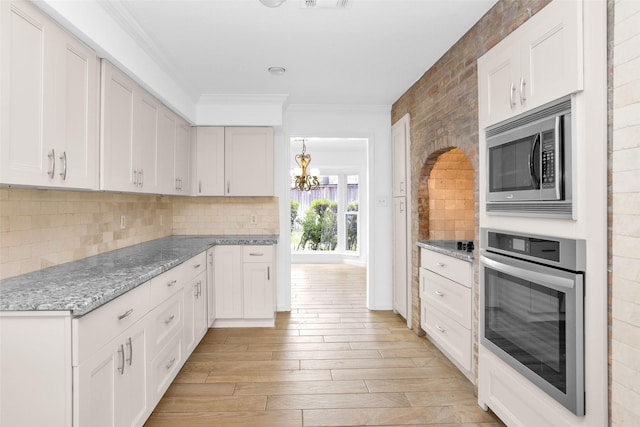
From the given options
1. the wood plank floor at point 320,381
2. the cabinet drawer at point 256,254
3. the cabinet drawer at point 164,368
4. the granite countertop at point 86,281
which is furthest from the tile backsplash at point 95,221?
the wood plank floor at point 320,381

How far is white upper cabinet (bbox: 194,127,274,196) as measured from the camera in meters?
4.30

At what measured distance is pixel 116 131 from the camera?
2.50 meters

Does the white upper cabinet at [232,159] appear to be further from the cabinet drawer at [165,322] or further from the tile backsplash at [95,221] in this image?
the cabinet drawer at [165,322]

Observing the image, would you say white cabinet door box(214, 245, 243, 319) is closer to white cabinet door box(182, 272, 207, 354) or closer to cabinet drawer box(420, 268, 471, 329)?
white cabinet door box(182, 272, 207, 354)

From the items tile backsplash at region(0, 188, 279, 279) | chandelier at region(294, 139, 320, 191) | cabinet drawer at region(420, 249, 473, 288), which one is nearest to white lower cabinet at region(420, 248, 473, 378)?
cabinet drawer at region(420, 249, 473, 288)

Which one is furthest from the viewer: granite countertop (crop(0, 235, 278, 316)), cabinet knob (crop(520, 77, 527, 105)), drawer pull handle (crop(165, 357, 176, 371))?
drawer pull handle (crop(165, 357, 176, 371))

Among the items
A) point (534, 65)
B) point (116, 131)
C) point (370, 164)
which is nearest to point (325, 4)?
point (534, 65)

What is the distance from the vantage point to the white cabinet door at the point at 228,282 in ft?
13.2

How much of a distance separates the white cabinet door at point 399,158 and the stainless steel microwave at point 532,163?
181 cm

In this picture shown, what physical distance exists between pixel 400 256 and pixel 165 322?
2.66 metres

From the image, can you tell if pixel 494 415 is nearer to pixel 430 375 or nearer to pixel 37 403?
pixel 430 375

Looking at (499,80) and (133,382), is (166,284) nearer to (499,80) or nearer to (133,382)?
(133,382)

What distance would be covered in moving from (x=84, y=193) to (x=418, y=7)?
2558 mm

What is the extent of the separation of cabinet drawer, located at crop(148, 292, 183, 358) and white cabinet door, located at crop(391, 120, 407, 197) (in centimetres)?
253
